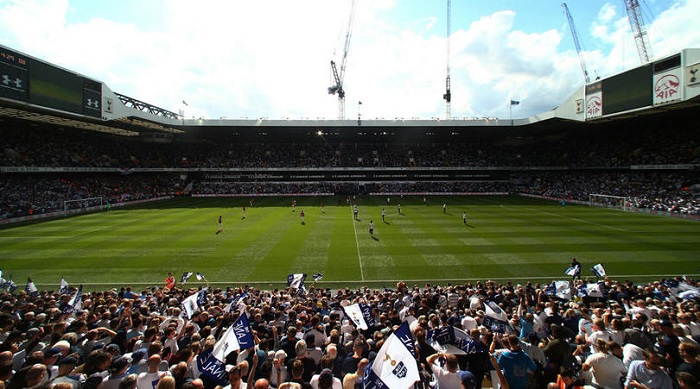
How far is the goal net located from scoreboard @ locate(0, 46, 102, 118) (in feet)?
37.4

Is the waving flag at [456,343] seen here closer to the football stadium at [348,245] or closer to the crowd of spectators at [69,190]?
the football stadium at [348,245]

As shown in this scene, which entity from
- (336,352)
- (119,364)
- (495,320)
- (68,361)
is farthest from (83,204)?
(495,320)

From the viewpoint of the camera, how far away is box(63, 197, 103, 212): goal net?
39.8 metres

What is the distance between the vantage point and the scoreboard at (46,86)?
30.4 meters

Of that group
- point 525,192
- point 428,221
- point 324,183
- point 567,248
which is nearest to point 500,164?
point 525,192

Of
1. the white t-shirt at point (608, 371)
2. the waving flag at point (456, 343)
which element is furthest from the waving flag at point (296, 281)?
the white t-shirt at point (608, 371)

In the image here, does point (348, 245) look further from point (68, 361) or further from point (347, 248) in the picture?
point (68, 361)

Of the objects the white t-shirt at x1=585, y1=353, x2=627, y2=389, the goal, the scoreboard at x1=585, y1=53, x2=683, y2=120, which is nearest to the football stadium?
the white t-shirt at x1=585, y1=353, x2=627, y2=389

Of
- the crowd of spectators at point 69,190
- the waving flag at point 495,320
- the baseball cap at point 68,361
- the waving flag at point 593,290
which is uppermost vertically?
the crowd of spectators at point 69,190

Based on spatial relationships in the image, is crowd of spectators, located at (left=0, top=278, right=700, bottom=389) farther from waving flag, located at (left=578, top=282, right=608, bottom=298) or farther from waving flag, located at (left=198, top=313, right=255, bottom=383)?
waving flag, located at (left=578, top=282, right=608, bottom=298)

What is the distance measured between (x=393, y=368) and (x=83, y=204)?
5131 cm

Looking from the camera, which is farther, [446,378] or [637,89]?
[637,89]

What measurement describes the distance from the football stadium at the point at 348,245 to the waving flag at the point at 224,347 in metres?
0.04

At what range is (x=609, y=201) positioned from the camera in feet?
138
